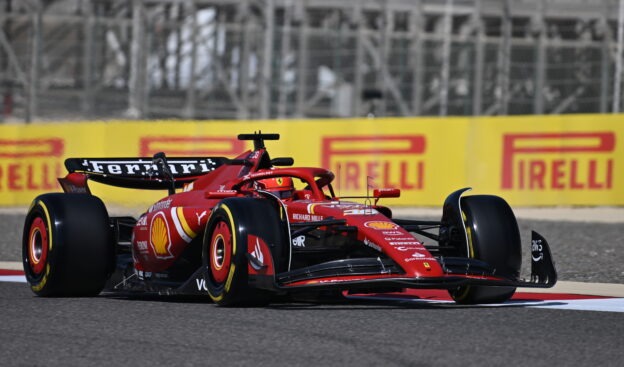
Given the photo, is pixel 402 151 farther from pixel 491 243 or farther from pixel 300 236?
pixel 491 243

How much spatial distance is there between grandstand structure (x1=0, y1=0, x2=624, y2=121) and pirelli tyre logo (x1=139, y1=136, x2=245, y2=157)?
187 centimetres

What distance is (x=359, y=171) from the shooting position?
64.6ft

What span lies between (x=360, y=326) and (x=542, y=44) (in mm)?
14982

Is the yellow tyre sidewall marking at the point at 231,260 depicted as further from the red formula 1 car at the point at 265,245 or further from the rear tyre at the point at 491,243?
the rear tyre at the point at 491,243

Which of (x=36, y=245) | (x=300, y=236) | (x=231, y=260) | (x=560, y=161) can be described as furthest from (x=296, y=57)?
(x=231, y=260)

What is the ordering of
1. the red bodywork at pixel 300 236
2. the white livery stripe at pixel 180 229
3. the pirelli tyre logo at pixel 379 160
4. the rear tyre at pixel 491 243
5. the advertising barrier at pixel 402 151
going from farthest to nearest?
1. the pirelli tyre logo at pixel 379 160
2. the advertising barrier at pixel 402 151
3. the white livery stripe at pixel 180 229
4. the rear tyre at pixel 491 243
5. the red bodywork at pixel 300 236

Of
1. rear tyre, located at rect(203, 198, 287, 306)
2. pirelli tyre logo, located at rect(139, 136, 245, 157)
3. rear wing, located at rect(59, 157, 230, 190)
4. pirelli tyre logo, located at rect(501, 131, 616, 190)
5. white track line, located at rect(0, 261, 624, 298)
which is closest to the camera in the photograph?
rear tyre, located at rect(203, 198, 287, 306)

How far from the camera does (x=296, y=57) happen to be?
24.1 metres

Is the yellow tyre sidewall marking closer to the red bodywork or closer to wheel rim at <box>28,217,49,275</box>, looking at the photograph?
the red bodywork

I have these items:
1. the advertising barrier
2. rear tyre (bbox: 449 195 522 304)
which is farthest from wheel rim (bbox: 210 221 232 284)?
the advertising barrier

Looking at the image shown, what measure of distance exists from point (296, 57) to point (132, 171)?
45.7 feet

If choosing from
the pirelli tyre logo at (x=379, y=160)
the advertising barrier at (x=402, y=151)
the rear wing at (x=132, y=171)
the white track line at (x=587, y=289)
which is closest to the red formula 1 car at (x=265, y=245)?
the rear wing at (x=132, y=171)

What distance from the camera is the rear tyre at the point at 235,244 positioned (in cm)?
798

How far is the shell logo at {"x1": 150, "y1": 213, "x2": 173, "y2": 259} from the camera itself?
358 inches
